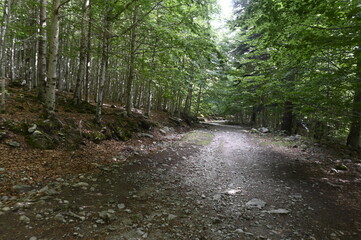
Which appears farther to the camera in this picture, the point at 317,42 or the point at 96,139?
the point at 96,139

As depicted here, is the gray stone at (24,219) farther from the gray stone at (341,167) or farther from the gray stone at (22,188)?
the gray stone at (341,167)

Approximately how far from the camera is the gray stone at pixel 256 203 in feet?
15.0

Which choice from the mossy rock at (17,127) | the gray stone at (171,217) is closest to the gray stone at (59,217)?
the gray stone at (171,217)

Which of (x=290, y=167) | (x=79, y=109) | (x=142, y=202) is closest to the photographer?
(x=142, y=202)

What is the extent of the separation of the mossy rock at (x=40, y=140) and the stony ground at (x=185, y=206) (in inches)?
85.1

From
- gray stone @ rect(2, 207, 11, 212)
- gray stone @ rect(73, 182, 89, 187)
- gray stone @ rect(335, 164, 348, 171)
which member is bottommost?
gray stone @ rect(73, 182, 89, 187)

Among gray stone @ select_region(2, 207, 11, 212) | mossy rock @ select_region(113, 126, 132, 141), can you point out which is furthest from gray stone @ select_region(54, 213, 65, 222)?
mossy rock @ select_region(113, 126, 132, 141)

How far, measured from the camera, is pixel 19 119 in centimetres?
696

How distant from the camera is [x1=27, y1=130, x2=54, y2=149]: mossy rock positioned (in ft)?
20.4

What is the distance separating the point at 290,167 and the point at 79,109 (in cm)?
1145

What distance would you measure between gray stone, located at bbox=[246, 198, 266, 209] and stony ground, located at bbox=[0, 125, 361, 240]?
0.9 inches

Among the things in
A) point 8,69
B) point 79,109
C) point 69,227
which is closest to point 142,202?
point 69,227

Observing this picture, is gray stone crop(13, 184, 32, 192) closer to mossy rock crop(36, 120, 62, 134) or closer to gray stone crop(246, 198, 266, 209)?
mossy rock crop(36, 120, 62, 134)

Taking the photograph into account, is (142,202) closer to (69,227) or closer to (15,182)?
(69,227)
